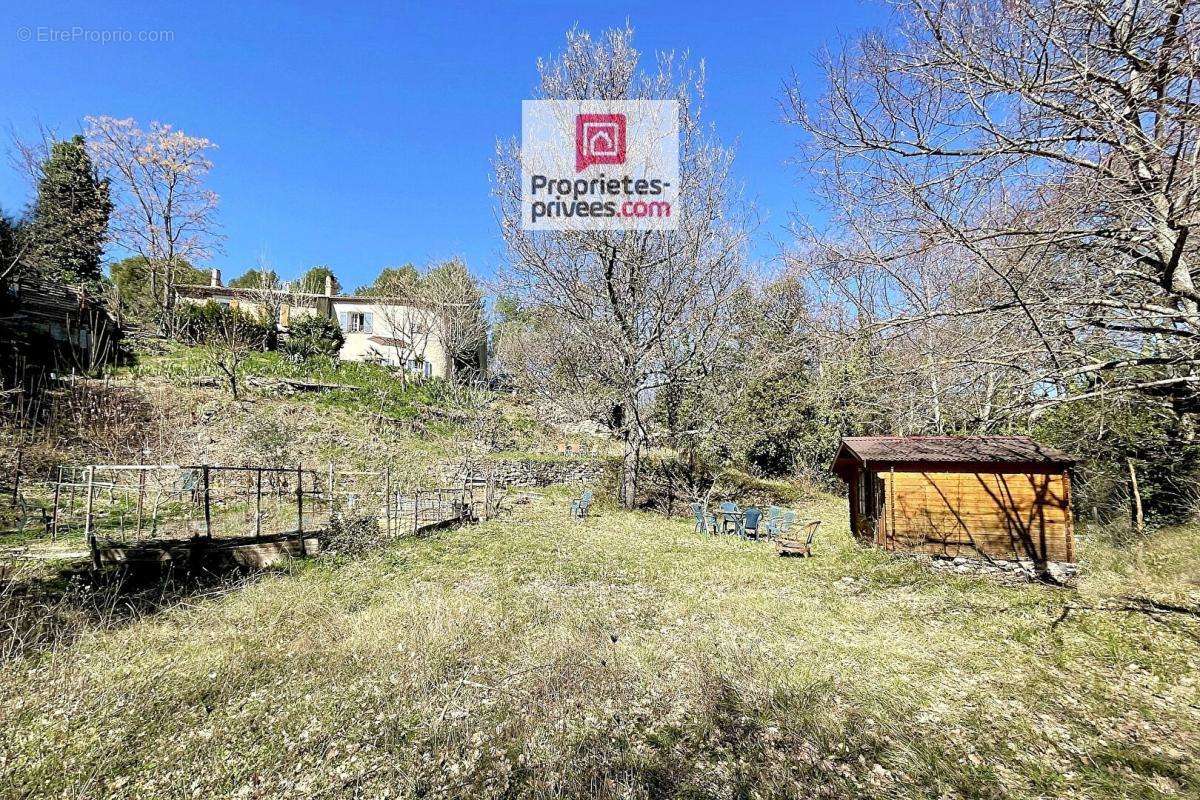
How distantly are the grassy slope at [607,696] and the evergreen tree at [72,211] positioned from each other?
2690 centimetres

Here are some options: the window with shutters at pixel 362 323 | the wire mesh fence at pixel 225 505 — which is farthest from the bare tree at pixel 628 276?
the window with shutters at pixel 362 323

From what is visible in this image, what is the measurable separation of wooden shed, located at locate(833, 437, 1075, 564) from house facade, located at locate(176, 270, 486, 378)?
1005 inches

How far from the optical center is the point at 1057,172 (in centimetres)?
492

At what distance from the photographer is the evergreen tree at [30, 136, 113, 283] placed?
23.1 metres

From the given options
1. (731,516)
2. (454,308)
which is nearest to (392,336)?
(454,308)

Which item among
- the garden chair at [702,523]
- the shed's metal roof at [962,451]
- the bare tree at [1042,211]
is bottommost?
the garden chair at [702,523]

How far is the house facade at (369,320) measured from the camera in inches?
1171

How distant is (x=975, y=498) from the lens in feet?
32.9

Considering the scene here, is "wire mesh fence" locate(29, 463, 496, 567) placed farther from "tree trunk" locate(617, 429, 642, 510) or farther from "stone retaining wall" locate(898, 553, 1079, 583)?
"stone retaining wall" locate(898, 553, 1079, 583)

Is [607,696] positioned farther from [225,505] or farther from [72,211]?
[72,211]

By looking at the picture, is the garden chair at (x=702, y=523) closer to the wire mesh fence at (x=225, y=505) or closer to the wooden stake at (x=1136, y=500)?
the wire mesh fence at (x=225, y=505)

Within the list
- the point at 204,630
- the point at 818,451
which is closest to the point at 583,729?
the point at 204,630

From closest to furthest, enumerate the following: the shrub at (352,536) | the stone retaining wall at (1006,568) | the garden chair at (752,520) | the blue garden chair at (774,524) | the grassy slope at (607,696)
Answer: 1. the grassy slope at (607,696)
2. the stone retaining wall at (1006,568)
3. the shrub at (352,536)
4. the garden chair at (752,520)
5. the blue garden chair at (774,524)

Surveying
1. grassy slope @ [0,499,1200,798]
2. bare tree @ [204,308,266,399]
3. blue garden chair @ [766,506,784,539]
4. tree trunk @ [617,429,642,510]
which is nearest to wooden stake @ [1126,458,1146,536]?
grassy slope @ [0,499,1200,798]
